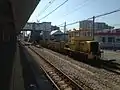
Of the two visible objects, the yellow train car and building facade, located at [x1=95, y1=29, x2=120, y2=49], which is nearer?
the yellow train car

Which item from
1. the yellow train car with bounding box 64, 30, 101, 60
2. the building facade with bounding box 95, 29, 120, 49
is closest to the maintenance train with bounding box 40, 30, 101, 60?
the yellow train car with bounding box 64, 30, 101, 60

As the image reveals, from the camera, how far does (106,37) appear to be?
7244 cm

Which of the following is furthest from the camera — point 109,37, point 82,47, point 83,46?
point 109,37

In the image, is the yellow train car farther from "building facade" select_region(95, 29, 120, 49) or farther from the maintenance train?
"building facade" select_region(95, 29, 120, 49)

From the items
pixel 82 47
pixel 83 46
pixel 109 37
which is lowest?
pixel 82 47

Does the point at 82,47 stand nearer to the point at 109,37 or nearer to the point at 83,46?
the point at 83,46

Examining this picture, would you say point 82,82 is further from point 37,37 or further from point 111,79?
point 37,37

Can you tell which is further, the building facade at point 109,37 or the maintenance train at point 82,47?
the building facade at point 109,37

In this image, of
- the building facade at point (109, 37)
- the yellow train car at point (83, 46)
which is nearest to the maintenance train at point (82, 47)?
the yellow train car at point (83, 46)

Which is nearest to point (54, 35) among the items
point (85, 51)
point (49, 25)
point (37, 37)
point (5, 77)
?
point (37, 37)

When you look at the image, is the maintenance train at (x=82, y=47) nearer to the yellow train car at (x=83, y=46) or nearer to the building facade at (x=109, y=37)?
the yellow train car at (x=83, y=46)

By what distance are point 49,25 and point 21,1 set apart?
88.3 meters

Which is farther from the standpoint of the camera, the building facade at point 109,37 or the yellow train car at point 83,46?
the building facade at point 109,37

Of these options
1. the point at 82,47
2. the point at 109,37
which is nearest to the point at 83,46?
the point at 82,47
